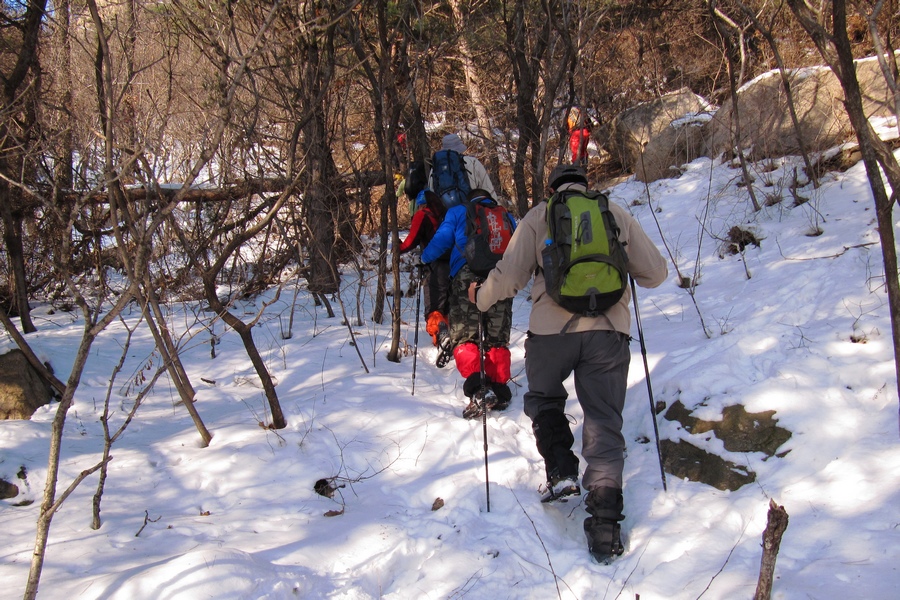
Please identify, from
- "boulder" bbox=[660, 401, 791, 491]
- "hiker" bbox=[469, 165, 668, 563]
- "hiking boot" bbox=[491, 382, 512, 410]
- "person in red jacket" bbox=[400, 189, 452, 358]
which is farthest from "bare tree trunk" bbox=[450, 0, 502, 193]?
"boulder" bbox=[660, 401, 791, 491]

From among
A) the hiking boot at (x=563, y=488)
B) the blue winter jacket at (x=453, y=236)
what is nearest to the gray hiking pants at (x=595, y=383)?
the hiking boot at (x=563, y=488)

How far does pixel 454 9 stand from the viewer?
865 cm

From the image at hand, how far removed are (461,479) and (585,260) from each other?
1.56 meters

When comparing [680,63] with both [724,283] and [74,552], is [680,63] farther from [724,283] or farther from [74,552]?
[74,552]

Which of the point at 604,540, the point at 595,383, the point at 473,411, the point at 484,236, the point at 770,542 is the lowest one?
the point at 604,540

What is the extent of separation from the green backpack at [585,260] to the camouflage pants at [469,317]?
5.44ft

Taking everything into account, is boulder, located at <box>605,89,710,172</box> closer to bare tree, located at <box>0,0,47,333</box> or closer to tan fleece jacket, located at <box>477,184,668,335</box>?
tan fleece jacket, located at <box>477,184,668,335</box>

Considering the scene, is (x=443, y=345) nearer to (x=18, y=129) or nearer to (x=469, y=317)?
(x=469, y=317)

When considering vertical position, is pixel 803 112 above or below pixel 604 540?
above

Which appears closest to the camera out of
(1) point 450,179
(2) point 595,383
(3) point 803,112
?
(2) point 595,383

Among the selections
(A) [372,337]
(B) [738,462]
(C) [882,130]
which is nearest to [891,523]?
(B) [738,462]

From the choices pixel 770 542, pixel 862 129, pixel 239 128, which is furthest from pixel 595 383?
pixel 239 128

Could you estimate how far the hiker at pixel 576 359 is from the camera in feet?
10.7

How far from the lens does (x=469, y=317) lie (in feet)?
16.5
